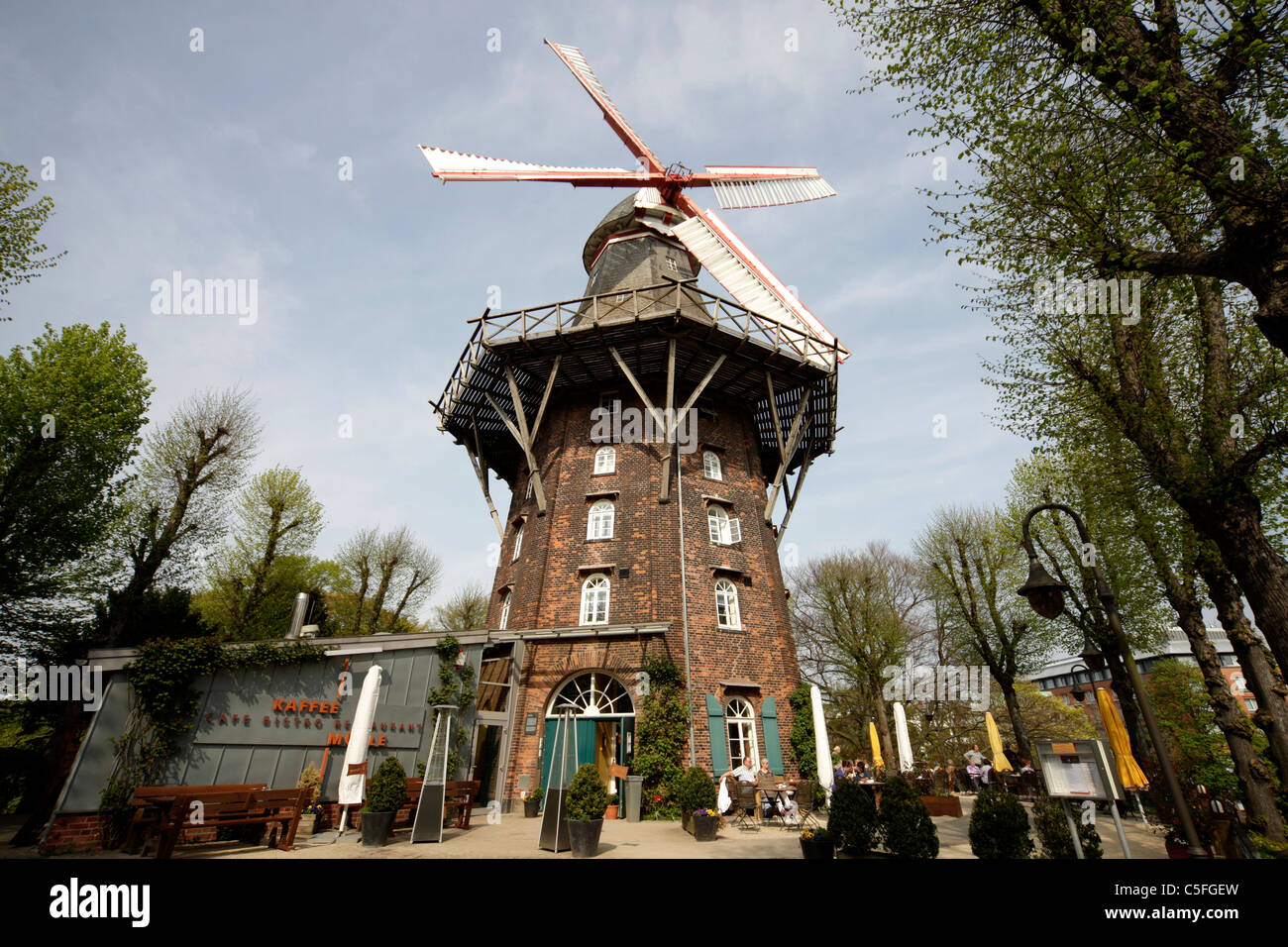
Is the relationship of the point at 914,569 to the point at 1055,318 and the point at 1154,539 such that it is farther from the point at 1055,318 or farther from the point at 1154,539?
the point at 1055,318

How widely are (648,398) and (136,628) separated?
1608 centimetres

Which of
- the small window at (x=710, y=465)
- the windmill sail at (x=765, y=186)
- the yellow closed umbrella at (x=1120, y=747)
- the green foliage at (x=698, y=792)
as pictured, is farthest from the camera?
the windmill sail at (x=765, y=186)

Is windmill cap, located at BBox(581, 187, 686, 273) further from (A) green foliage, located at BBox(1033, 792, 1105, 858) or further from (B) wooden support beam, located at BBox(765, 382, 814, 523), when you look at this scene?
(A) green foliage, located at BBox(1033, 792, 1105, 858)

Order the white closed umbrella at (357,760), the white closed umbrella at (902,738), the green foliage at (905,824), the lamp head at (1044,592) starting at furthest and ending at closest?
the white closed umbrella at (902,738) < the white closed umbrella at (357,760) < the green foliage at (905,824) < the lamp head at (1044,592)

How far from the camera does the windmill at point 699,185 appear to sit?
2036 centimetres

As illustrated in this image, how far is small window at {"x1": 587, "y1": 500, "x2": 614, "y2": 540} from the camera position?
53.9 feet

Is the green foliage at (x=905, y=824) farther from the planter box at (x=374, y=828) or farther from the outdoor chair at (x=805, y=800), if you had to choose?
the planter box at (x=374, y=828)

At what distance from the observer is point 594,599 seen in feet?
51.3

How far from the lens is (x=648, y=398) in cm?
1806

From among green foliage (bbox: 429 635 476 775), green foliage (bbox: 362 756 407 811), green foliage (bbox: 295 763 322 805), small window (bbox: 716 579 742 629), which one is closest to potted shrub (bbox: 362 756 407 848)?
green foliage (bbox: 362 756 407 811)

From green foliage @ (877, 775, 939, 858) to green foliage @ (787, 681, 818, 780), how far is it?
6.70 metres

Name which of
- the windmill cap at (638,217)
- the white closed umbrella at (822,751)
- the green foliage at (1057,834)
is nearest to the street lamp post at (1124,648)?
the green foliage at (1057,834)

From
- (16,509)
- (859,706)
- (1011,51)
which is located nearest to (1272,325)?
(1011,51)

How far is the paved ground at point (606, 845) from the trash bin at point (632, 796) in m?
0.32
